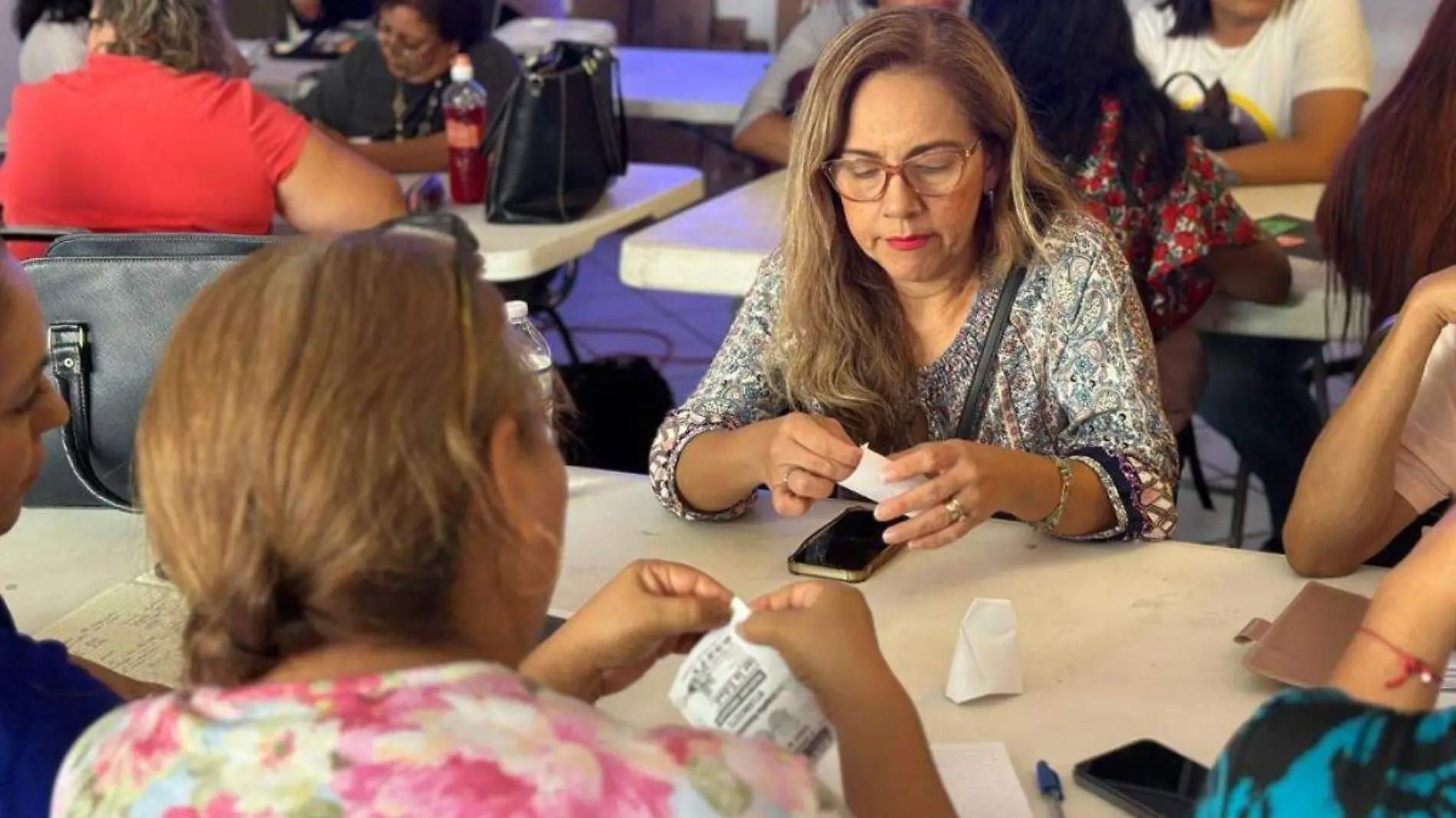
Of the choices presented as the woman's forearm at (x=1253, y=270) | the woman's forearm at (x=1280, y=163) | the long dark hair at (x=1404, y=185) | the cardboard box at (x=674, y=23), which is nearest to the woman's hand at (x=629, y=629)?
the long dark hair at (x=1404, y=185)

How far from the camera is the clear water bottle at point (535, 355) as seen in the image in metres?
1.01

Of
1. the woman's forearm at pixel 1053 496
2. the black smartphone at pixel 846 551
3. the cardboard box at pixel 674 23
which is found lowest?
the cardboard box at pixel 674 23

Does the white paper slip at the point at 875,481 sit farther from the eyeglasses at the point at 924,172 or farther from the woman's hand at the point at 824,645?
the woman's hand at the point at 824,645

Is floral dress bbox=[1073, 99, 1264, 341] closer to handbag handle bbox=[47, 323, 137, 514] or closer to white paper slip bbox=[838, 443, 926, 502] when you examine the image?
white paper slip bbox=[838, 443, 926, 502]

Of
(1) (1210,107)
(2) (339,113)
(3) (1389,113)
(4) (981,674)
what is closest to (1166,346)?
(3) (1389,113)

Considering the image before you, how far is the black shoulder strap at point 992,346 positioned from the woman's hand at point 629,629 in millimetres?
797

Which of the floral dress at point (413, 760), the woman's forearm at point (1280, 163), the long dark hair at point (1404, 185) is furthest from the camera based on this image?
the woman's forearm at point (1280, 163)

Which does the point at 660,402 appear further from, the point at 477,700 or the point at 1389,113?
the point at 477,700

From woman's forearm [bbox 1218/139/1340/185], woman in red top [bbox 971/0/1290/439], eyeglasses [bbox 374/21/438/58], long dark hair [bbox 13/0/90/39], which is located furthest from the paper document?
long dark hair [bbox 13/0/90/39]

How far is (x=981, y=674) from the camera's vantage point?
142cm

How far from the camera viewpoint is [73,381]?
1828 millimetres

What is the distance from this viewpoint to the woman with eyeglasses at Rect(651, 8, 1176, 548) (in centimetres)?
185

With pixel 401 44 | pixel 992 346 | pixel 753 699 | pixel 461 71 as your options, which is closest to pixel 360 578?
pixel 753 699

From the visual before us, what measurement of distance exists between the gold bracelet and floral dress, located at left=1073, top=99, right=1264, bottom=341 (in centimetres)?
76
